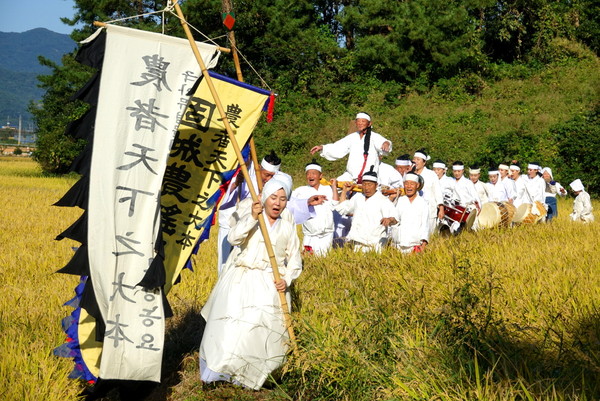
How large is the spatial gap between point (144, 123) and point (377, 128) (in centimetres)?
2270

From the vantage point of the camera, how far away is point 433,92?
30141 mm

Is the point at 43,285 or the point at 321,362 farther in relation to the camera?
the point at 43,285

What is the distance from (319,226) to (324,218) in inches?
5.4

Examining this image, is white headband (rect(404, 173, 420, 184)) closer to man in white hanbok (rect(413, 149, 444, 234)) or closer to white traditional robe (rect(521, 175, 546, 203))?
man in white hanbok (rect(413, 149, 444, 234))

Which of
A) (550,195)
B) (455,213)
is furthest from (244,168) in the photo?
(550,195)

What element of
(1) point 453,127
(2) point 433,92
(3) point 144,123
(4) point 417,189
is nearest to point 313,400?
(3) point 144,123

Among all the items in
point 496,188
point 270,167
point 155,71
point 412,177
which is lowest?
point 496,188

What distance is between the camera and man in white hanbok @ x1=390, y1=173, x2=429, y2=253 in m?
10.0

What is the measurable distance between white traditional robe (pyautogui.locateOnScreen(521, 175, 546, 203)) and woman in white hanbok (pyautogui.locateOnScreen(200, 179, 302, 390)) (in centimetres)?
1191

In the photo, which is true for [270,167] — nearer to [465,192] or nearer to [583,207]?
[465,192]

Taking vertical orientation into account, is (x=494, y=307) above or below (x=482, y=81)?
below

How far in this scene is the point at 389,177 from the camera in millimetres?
10953

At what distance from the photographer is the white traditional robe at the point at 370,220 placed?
9.69 metres

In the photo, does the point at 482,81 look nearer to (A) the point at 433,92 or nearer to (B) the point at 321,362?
(A) the point at 433,92
